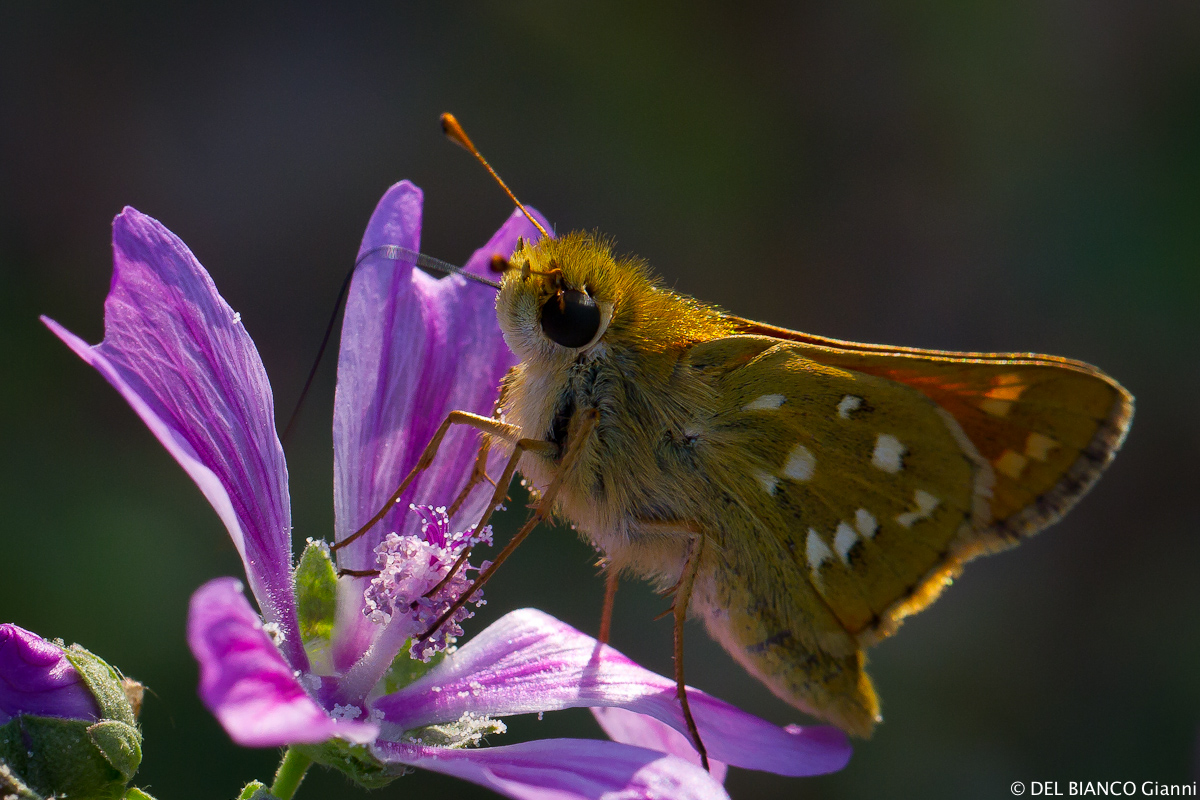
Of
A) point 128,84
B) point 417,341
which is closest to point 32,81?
point 128,84

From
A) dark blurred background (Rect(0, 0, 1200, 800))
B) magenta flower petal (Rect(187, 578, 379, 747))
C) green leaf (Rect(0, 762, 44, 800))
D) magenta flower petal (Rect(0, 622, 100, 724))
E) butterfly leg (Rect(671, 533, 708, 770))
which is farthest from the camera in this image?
dark blurred background (Rect(0, 0, 1200, 800))

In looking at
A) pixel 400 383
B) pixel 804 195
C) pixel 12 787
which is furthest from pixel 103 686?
pixel 804 195

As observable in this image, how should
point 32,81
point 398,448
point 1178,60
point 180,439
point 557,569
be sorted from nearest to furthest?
1. point 180,439
2. point 398,448
3. point 557,569
4. point 32,81
5. point 1178,60

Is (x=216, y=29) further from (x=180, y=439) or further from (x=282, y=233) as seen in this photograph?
(x=180, y=439)

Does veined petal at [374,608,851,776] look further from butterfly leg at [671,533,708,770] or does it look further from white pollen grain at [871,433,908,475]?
white pollen grain at [871,433,908,475]

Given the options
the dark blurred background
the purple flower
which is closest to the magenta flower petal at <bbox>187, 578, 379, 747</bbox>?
the purple flower

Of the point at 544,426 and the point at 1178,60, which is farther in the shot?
the point at 1178,60
